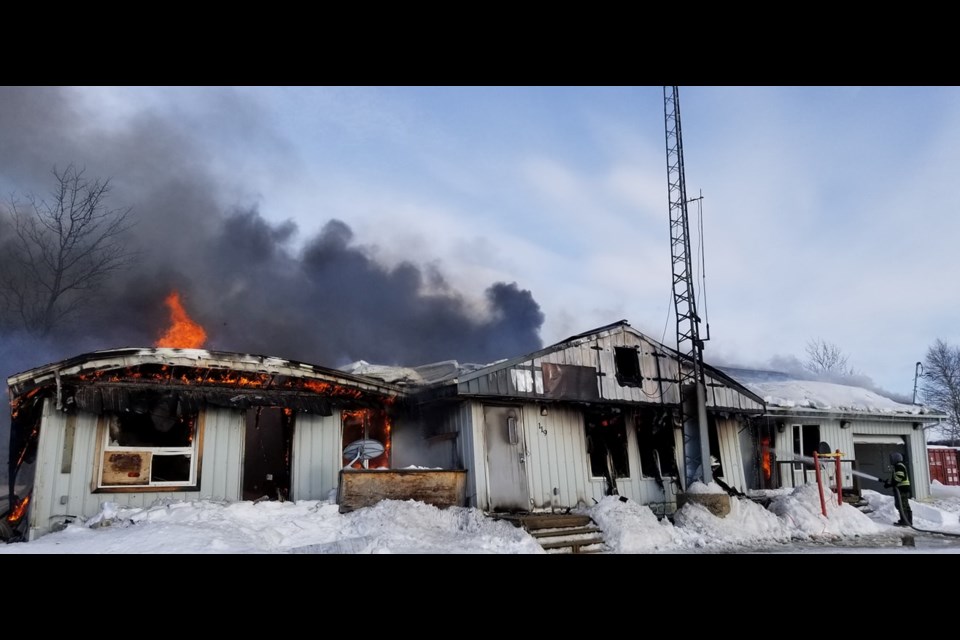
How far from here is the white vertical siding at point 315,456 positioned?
47.5 feet

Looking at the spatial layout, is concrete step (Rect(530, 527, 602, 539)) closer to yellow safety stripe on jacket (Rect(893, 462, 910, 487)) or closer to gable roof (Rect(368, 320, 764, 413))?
gable roof (Rect(368, 320, 764, 413))

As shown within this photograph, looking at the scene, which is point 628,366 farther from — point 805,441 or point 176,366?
point 176,366

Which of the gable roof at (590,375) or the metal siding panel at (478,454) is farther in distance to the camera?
the gable roof at (590,375)

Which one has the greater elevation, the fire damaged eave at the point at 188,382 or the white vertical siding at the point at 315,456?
the fire damaged eave at the point at 188,382

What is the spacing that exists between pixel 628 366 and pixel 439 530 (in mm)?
7816

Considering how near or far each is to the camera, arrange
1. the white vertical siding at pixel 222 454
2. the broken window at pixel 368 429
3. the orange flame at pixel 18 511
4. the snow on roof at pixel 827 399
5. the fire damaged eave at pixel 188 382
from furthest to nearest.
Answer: the snow on roof at pixel 827 399, the broken window at pixel 368 429, the orange flame at pixel 18 511, the white vertical siding at pixel 222 454, the fire damaged eave at pixel 188 382

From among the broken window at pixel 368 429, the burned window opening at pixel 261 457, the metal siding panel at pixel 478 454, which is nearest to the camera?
the metal siding panel at pixel 478 454

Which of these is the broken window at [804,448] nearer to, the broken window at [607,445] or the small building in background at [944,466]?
the broken window at [607,445]

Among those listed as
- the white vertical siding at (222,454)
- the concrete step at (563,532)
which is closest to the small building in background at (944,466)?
the concrete step at (563,532)

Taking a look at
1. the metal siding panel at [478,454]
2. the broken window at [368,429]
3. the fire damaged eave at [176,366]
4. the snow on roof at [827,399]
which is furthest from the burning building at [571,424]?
the snow on roof at [827,399]

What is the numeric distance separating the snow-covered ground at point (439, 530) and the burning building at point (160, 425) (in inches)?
38.7

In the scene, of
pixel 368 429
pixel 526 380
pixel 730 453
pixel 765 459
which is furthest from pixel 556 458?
pixel 765 459

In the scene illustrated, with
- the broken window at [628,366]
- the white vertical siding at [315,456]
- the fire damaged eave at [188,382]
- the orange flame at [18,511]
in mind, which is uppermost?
the broken window at [628,366]
